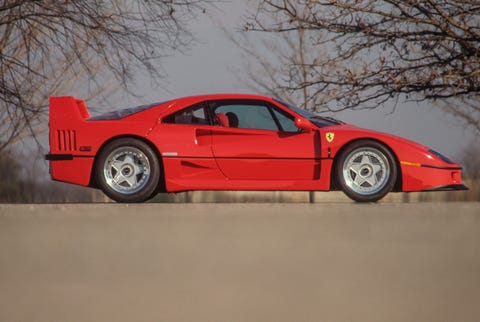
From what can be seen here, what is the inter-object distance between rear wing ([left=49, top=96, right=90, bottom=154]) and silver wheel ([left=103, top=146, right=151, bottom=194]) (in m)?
0.34

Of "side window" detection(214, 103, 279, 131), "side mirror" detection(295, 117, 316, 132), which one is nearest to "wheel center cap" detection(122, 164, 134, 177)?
"side window" detection(214, 103, 279, 131)

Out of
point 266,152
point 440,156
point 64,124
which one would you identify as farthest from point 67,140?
point 440,156

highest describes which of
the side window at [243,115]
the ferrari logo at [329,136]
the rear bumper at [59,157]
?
the side window at [243,115]

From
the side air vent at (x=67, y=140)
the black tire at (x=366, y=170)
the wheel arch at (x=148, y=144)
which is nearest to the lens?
the black tire at (x=366, y=170)

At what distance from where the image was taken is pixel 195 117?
21.0 ft

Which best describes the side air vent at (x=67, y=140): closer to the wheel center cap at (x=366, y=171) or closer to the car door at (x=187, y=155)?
the car door at (x=187, y=155)

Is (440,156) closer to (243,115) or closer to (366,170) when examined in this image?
(366,170)

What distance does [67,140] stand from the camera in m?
6.36

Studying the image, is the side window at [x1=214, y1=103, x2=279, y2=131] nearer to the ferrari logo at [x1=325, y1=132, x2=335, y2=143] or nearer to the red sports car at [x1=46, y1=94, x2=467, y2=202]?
the red sports car at [x1=46, y1=94, x2=467, y2=202]

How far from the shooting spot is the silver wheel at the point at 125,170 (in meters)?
6.19

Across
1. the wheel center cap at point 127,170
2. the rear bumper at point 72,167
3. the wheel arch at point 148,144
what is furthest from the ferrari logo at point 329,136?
the rear bumper at point 72,167

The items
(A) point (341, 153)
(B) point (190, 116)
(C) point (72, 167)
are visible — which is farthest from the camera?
(B) point (190, 116)

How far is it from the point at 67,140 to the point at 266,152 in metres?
1.62

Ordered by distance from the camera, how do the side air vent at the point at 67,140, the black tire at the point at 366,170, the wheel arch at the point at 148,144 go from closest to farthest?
the black tire at the point at 366,170
the wheel arch at the point at 148,144
the side air vent at the point at 67,140
